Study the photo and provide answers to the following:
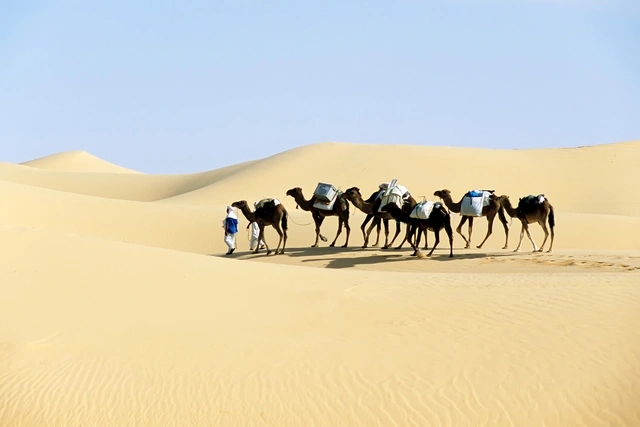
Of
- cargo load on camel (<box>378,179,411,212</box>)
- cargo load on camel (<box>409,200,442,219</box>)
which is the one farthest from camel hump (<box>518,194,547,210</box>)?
cargo load on camel (<box>378,179,411,212</box>)

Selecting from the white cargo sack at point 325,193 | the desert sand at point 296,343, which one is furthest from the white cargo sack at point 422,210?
the white cargo sack at point 325,193

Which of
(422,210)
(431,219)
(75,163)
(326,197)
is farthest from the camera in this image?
(75,163)

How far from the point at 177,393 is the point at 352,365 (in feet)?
6.32

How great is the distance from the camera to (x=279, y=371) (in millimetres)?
8750

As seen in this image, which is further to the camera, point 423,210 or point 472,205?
point 472,205

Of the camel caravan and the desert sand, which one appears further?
the camel caravan

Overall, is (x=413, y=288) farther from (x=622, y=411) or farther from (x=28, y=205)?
(x=28, y=205)

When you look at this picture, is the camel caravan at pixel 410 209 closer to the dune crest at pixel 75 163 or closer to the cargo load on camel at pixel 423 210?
the cargo load on camel at pixel 423 210

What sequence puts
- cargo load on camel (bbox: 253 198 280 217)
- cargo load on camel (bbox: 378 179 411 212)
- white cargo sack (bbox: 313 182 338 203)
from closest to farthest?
cargo load on camel (bbox: 378 179 411 212)
cargo load on camel (bbox: 253 198 280 217)
white cargo sack (bbox: 313 182 338 203)

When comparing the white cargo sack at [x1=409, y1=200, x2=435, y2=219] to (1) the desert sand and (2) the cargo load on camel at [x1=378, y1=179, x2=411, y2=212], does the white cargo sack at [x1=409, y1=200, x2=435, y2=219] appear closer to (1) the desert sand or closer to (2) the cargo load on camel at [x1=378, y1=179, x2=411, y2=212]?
(2) the cargo load on camel at [x1=378, y1=179, x2=411, y2=212]

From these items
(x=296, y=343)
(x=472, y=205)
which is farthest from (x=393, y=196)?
(x=296, y=343)

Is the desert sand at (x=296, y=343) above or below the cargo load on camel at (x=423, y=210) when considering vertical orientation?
below

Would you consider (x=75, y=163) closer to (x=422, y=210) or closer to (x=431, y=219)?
(x=431, y=219)

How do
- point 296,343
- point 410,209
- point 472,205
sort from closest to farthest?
point 296,343 → point 410,209 → point 472,205
